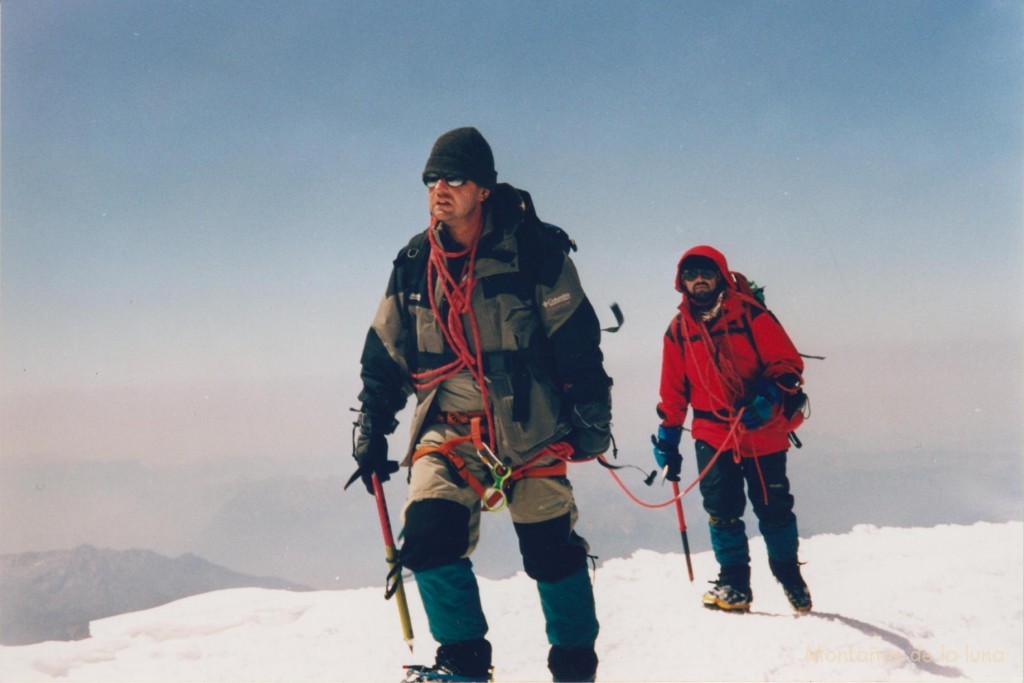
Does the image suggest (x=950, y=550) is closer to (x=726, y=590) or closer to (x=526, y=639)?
(x=726, y=590)

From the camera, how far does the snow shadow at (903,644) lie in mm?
3836

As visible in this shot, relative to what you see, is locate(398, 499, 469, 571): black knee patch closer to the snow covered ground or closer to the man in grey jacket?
the man in grey jacket

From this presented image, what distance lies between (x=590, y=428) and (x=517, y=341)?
633 mm

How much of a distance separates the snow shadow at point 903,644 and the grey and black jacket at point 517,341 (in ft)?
9.37

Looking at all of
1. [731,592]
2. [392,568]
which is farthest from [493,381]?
[731,592]

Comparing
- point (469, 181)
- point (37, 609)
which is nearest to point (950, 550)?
point (469, 181)

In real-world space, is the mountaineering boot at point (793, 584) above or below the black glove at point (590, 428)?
below

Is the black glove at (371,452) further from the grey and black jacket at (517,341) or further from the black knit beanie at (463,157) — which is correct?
the black knit beanie at (463,157)

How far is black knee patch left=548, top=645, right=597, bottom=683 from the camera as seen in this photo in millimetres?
2986

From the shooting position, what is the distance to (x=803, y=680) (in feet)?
12.2

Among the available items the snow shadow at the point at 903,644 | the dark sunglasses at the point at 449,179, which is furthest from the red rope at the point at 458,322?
the snow shadow at the point at 903,644

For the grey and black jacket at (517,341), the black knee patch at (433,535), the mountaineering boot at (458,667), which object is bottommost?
the mountaineering boot at (458,667)

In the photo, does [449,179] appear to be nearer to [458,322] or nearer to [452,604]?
[458,322]

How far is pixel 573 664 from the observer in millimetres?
2992
